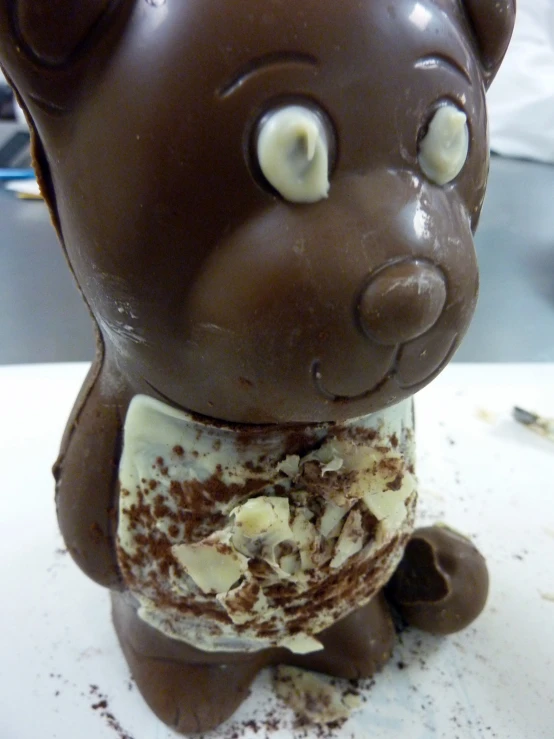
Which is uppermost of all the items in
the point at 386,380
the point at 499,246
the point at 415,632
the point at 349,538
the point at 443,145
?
the point at 443,145

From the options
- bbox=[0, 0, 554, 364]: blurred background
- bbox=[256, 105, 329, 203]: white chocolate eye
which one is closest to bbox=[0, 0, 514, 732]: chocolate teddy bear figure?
bbox=[256, 105, 329, 203]: white chocolate eye

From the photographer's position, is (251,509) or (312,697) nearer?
(251,509)

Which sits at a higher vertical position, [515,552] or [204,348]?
[204,348]

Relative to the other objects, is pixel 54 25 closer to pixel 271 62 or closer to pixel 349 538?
pixel 271 62

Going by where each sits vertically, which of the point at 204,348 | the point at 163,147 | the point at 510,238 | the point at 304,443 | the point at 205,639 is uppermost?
the point at 163,147

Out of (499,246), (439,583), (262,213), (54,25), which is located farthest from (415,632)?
(499,246)

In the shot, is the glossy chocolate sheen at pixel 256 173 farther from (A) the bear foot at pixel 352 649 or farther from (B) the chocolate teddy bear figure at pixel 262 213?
(A) the bear foot at pixel 352 649

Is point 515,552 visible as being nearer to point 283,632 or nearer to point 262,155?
point 283,632

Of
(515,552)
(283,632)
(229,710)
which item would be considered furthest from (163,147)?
(515,552)
